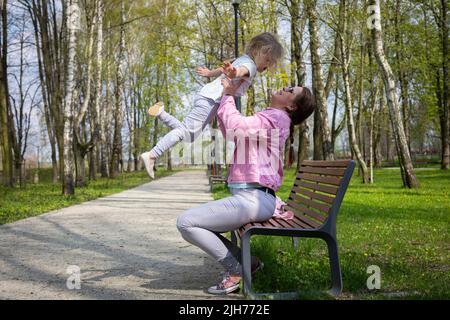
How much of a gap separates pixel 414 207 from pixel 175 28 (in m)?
19.5

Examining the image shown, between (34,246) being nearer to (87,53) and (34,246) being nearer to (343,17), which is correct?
(87,53)

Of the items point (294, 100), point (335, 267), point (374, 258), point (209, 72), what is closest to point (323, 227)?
point (335, 267)

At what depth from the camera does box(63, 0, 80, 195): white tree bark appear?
14.9 meters

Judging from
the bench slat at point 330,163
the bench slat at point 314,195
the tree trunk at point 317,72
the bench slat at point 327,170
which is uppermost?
the tree trunk at point 317,72

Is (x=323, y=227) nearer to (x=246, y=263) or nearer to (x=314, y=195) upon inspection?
(x=246, y=263)

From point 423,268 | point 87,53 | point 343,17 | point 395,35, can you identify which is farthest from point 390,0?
point 423,268

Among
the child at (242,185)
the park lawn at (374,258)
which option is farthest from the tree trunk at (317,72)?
the child at (242,185)

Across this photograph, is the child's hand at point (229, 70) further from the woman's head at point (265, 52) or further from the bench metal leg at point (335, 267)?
the bench metal leg at point (335, 267)

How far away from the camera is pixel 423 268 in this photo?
15.6 feet

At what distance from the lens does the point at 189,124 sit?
389cm

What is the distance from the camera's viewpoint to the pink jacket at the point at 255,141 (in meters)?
3.79

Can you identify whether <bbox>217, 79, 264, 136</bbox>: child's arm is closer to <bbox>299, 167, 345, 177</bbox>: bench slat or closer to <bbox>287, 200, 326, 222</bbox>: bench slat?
<bbox>299, 167, 345, 177</bbox>: bench slat

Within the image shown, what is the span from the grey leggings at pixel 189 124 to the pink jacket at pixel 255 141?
16 cm

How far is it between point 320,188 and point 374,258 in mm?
1397
